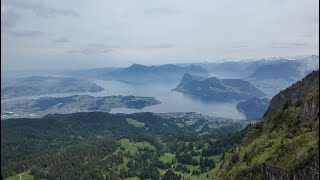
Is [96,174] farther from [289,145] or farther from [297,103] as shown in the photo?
[289,145]

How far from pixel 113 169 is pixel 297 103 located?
121706 millimetres

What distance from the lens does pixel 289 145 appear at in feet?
219

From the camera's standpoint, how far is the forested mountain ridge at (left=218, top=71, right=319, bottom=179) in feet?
190

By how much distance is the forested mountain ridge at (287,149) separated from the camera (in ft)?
190

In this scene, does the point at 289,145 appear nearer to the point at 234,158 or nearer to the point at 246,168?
the point at 246,168

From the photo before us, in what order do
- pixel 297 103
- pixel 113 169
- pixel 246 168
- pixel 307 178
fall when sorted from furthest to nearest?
1. pixel 113 169
2. pixel 297 103
3. pixel 246 168
4. pixel 307 178

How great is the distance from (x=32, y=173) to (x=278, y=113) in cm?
13371

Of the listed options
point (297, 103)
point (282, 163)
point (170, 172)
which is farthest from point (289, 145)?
point (170, 172)

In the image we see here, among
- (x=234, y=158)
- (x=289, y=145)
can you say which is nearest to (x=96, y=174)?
(x=234, y=158)

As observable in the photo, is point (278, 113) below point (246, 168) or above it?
above

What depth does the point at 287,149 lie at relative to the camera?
65938 millimetres

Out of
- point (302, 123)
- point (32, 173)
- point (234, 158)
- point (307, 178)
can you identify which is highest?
point (302, 123)

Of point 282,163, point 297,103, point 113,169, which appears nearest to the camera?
point 282,163

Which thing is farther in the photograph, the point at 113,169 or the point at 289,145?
the point at 113,169
